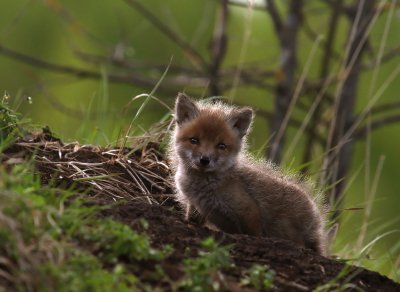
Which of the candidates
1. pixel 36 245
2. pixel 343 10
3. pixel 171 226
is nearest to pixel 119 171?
pixel 171 226

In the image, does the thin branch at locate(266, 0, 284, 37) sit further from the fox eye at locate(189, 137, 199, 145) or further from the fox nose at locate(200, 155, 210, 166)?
the fox nose at locate(200, 155, 210, 166)

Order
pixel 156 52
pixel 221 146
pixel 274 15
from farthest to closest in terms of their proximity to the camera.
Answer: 1. pixel 156 52
2. pixel 274 15
3. pixel 221 146

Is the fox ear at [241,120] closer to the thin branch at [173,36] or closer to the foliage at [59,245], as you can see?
the foliage at [59,245]

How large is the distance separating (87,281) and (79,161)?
242cm

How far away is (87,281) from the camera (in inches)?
147

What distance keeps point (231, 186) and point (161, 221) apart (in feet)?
3.91

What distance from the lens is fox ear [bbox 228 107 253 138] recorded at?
635cm

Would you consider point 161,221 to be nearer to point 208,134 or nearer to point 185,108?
Answer: point 208,134

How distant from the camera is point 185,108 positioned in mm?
6340

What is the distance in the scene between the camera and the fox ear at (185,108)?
6.32 m

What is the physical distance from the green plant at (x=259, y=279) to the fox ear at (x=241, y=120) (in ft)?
7.03

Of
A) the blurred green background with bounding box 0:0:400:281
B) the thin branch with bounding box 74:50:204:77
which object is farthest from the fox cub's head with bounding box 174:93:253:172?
the blurred green background with bounding box 0:0:400:281

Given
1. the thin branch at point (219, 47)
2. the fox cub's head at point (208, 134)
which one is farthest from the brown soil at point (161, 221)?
the thin branch at point (219, 47)

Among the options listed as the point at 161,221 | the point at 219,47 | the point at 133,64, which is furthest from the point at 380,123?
the point at 161,221
